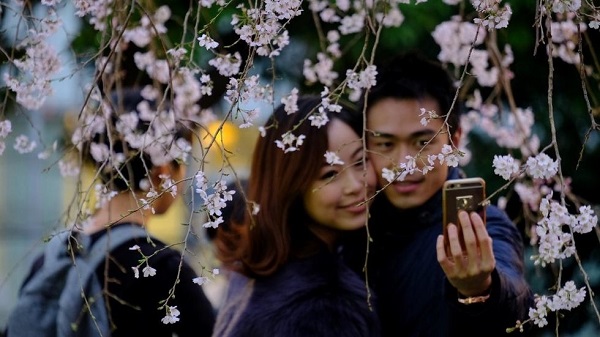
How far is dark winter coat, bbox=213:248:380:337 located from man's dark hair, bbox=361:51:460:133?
1.23ft

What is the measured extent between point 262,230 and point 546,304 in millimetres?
715

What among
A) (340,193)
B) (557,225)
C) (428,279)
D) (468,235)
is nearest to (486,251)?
(468,235)

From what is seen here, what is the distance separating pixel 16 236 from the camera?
42.1ft

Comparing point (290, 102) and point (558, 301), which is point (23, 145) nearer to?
point (290, 102)

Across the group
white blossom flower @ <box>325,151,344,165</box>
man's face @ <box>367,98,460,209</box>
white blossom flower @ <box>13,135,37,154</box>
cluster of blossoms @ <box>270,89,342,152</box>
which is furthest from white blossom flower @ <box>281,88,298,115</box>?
white blossom flower @ <box>13,135,37,154</box>

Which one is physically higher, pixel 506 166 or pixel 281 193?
pixel 281 193

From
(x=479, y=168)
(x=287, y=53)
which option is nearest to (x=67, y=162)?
(x=287, y=53)

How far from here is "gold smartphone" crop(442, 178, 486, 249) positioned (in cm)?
190

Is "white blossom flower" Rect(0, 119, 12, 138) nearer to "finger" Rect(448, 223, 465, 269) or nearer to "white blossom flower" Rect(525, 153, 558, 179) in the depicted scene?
"finger" Rect(448, 223, 465, 269)

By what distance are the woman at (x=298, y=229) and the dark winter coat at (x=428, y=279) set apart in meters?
0.10

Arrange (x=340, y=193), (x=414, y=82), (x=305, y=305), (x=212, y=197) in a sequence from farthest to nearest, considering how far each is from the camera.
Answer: (x=414, y=82)
(x=340, y=193)
(x=305, y=305)
(x=212, y=197)

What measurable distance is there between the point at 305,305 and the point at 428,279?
0.25 meters

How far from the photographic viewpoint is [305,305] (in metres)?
2.07

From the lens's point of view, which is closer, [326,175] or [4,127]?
[4,127]
